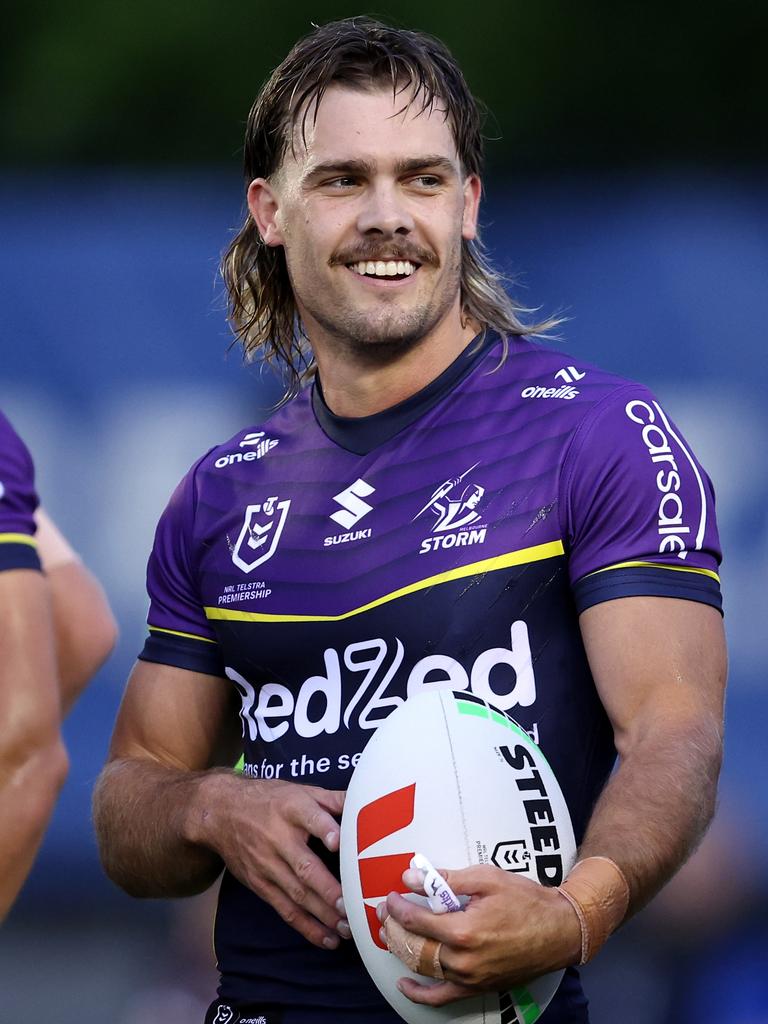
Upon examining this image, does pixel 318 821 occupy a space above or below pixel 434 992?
above

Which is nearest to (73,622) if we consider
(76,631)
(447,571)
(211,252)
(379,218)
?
(76,631)

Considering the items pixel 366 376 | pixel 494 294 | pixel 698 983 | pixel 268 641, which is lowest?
pixel 698 983

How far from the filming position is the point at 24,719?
2.67 meters

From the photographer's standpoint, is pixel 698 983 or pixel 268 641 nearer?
pixel 268 641

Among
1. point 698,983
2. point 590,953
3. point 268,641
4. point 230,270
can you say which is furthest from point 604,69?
point 590,953

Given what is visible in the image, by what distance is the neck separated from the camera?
3.23 m

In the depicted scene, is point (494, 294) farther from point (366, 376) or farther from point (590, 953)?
point (590, 953)

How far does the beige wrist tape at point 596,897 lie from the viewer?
92.0 inches

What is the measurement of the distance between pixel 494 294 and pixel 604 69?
316 cm

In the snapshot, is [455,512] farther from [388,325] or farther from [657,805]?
[657,805]

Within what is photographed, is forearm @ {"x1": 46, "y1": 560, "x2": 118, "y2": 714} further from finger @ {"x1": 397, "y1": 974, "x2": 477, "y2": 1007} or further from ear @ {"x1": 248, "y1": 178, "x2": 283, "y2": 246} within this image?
finger @ {"x1": 397, "y1": 974, "x2": 477, "y2": 1007}

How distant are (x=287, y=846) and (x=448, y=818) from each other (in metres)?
0.43

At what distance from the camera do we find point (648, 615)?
273cm

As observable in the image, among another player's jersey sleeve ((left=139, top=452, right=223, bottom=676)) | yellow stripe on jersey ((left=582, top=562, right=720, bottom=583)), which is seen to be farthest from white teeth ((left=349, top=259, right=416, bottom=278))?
yellow stripe on jersey ((left=582, top=562, right=720, bottom=583))
